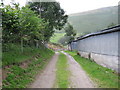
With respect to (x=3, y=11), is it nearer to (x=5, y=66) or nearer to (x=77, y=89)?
(x=5, y=66)

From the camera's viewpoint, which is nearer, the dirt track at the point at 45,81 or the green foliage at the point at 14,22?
the dirt track at the point at 45,81

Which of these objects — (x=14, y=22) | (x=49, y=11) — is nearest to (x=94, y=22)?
(x=49, y=11)

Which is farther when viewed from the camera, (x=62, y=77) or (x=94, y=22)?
(x=94, y=22)

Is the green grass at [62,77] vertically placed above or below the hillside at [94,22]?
below

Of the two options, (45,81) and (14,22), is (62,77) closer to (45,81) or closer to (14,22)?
(45,81)

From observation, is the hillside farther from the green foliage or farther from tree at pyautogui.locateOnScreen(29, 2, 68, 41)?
the green foliage

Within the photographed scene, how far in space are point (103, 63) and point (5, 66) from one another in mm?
9331

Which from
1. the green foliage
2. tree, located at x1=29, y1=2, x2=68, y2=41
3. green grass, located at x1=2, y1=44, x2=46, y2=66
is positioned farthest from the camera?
tree, located at x1=29, y1=2, x2=68, y2=41

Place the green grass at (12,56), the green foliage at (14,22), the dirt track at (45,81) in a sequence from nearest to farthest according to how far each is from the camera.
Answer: the dirt track at (45,81) → the green foliage at (14,22) → the green grass at (12,56)

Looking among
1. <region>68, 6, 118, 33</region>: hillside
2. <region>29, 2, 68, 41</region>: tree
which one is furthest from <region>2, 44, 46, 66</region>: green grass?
<region>68, 6, 118, 33</region>: hillside

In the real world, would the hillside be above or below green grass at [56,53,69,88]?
above

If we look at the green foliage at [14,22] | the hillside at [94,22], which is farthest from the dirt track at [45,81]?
the hillside at [94,22]

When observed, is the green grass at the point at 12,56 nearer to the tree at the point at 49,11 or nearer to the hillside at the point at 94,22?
the tree at the point at 49,11

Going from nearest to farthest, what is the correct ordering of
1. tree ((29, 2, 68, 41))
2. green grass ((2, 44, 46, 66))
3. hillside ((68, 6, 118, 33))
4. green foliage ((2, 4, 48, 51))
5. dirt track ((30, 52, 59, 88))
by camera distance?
dirt track ((30, 52, 59, 88)), green foliage ((2, 4, 48, 51)), green grass ((2, 44, 46, 66)), tree ((29, 2, 68, 41)), hillside ((68, 6, 118, 33))
